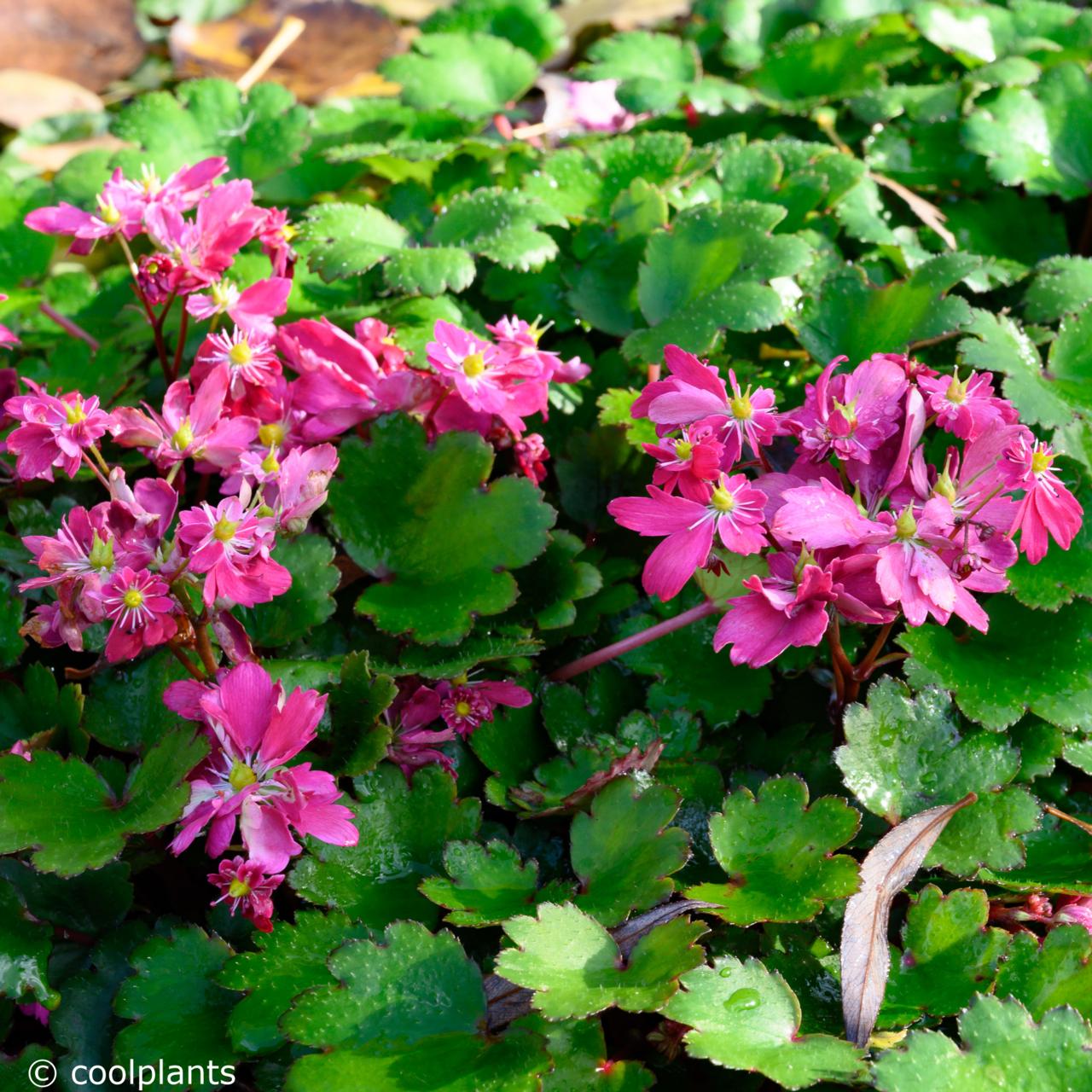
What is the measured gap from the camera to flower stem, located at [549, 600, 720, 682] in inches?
57.0

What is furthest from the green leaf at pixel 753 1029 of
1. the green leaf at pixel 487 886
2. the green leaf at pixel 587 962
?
the green leaf at pixel 487 886

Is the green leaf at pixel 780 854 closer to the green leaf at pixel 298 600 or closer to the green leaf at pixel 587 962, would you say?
the green leaf at pixel 587 962

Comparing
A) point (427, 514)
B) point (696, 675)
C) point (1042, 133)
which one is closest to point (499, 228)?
point (427, 514)

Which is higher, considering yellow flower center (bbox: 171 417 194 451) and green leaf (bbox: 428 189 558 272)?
yellow flower center (bbox: 171 417 194 451)

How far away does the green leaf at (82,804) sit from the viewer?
47.8 inches

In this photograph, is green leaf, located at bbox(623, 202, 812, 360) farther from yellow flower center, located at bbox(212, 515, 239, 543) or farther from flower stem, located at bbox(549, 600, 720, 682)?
yellow flower center, located at bbox(212, 515, 239, 543)

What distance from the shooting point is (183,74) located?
3.36 meters

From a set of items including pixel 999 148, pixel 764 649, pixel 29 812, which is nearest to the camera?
pixel 764 649

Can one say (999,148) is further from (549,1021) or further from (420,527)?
(549,1021)

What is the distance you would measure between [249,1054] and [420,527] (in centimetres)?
73

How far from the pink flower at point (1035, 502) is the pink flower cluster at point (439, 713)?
687 mm

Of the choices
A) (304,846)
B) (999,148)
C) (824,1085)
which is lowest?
(824,1085)

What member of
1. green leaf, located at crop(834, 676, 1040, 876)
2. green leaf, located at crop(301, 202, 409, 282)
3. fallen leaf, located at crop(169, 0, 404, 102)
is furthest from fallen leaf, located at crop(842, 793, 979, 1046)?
fallen leaf, located at crop(169, 0, 404, 102)

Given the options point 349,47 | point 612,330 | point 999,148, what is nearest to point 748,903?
point 612,330
